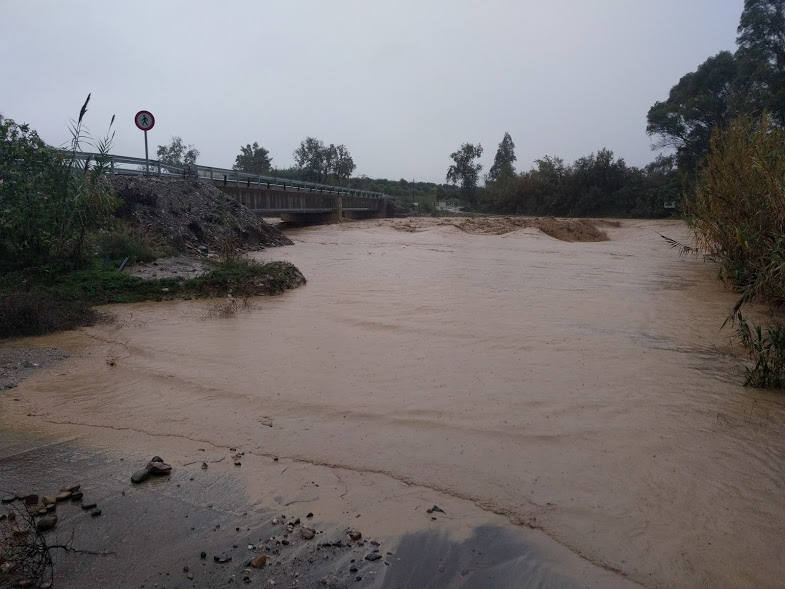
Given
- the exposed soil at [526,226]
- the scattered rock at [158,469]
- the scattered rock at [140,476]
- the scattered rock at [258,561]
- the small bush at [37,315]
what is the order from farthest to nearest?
the exposed soil at [526,226], the small bush at [37,315], the scattered rock at [158,469], the scattered rock at [140,476], the scattered rock at [258,561]

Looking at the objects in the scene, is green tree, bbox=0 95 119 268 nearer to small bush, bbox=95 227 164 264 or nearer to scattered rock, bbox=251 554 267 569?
small bush, bbox=95 227 164 264

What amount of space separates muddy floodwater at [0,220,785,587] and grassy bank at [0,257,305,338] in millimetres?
483

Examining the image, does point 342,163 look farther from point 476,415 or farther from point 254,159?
point 476,415


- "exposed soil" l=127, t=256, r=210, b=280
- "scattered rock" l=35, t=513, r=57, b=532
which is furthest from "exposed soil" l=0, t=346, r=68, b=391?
"exposed soil" l=127, t=256, r=210, b=280

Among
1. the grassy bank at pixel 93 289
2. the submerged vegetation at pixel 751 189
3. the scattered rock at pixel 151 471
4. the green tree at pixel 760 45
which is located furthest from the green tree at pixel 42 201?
the green tree at pixel 760 45

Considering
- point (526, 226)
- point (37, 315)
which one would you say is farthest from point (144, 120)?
point (526, 226)

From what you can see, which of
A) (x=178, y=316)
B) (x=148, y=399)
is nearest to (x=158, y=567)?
(x=148, y=399)

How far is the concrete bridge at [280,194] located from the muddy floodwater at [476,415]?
6884mm

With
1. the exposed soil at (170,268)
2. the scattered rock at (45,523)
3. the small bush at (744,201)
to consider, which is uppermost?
the small bush at (744,201)

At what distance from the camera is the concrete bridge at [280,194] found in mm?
20469

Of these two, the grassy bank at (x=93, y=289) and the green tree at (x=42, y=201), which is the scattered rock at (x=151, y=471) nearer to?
the grassy bank at (x=93, y=289)

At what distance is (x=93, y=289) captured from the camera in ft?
34.6

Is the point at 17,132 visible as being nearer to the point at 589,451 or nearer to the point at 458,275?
the point at 458,275

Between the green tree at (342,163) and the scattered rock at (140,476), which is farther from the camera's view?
the green tree at (342,163)
